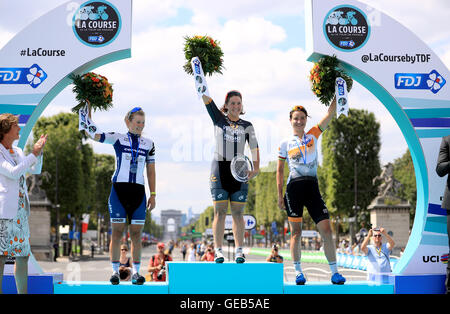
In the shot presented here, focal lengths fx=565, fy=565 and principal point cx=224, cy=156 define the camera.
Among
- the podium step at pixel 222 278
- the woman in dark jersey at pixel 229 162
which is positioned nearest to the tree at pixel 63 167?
the woman in dark jersey at pixel 229 162

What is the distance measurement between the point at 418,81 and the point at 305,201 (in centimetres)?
296

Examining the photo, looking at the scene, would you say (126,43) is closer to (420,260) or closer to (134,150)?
(134,150)

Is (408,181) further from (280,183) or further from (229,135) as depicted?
(229,135)

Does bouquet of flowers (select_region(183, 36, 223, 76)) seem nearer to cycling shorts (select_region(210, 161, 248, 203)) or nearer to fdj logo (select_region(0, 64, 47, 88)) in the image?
cycling shorts (select_region(210, 161, 248, 203))

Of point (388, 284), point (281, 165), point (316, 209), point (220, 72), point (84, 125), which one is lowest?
point (388, 284)

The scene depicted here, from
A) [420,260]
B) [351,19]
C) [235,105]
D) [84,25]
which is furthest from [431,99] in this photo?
[84,25]

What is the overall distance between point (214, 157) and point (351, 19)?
3.31 meters

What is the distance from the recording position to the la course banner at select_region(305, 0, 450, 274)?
9.02 metres

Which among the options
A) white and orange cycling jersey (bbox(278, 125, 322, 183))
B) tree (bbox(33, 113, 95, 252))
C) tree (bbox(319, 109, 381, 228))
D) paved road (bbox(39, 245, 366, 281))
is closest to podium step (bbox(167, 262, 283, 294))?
white and orange cycling jersey (bbox(278, 125, 322, 183))

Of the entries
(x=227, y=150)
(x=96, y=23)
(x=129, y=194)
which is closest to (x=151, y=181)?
(x=129, y=194)

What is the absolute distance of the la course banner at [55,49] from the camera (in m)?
8.84

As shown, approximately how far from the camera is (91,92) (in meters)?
8.42

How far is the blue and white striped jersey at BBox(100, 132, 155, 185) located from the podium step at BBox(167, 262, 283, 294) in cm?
143
